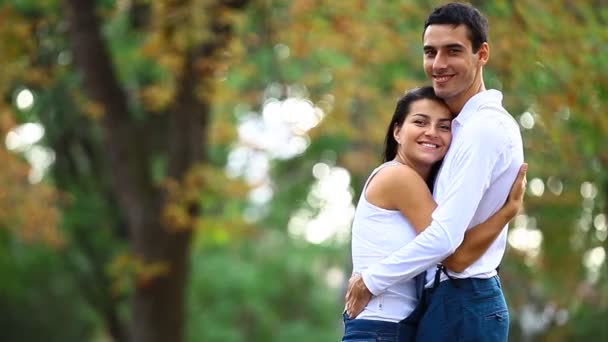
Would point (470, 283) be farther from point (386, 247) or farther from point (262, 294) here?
point (262, 294)

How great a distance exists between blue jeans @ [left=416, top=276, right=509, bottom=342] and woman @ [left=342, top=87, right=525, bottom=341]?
0.07 m

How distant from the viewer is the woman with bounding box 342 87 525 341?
15.2ft

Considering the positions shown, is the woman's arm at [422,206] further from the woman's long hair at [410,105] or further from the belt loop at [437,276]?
the woman's long hair at [410,105]

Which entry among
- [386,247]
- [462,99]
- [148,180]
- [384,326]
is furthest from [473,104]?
[148,180]

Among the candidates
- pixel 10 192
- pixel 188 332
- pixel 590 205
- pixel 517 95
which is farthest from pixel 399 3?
pixel 188 332

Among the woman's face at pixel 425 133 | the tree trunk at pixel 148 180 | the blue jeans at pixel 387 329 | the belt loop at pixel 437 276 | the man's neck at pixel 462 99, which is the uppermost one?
the tree trunk at pixel 148 180

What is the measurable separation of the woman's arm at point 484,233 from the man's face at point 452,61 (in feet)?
1.21

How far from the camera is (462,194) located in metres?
4.48

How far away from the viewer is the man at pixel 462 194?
4492mm

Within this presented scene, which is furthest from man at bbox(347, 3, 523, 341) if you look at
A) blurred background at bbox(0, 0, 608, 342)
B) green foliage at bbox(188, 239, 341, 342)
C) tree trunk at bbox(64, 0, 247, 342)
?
green foliage at bbox(188, 239, 341, 342)

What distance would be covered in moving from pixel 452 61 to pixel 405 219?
1.96 feet

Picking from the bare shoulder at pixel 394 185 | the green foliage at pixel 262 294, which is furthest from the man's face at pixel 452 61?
the green foliage at pixel 262 294

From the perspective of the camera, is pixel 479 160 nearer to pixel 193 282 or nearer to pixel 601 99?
pixel 601 99

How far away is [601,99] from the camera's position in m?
10.4
